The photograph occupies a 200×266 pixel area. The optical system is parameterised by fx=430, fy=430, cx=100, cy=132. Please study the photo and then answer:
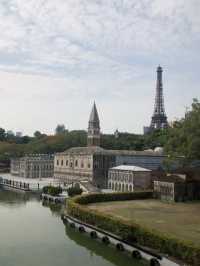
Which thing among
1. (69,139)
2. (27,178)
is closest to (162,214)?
(27,178)

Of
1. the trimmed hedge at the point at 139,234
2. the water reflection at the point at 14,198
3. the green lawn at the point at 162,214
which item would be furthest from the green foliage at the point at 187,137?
the water reflection at the point at 14,198

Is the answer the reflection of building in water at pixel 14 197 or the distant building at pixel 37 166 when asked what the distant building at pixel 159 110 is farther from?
the reflection of building in water at pixel 14 197

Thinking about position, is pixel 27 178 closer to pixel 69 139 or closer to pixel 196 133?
pixel 69 139

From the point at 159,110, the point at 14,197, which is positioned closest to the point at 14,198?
the point at 14,197

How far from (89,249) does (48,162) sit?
69663 mm

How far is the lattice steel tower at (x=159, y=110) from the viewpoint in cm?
13875

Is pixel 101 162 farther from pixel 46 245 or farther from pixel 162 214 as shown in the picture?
pixel 46 245

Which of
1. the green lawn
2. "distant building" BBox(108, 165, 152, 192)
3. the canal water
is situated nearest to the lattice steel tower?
"distant building" BBox(108, 165, 152, 192)

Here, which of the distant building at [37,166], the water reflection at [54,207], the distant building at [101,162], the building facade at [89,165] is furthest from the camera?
the distant building at [37,166]

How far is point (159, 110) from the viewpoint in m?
140

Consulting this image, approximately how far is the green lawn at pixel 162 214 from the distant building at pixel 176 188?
6.65ft

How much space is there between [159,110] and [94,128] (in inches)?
2007

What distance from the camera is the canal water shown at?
1246 inches

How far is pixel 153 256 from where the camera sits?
30.2 m
